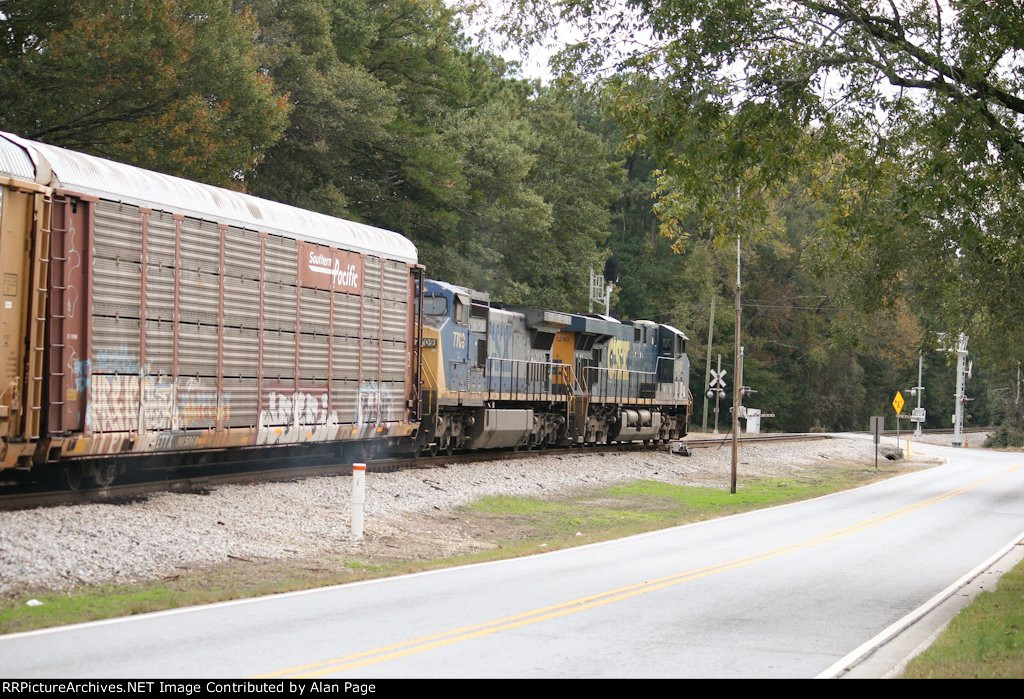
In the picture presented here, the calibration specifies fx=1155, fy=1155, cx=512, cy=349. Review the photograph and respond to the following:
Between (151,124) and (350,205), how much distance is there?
16.6 m

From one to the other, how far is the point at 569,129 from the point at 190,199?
157 feet

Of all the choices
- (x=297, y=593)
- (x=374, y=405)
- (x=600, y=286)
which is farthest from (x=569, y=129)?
(x=297, y=593)

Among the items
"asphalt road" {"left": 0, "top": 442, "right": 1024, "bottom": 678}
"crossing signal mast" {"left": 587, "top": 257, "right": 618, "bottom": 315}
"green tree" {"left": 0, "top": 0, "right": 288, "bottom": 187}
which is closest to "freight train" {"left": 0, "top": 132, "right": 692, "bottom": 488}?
"asphalt road" {"left": 0, "top": 442, "right": 1024, "bottom": 678}

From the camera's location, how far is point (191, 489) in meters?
17.7

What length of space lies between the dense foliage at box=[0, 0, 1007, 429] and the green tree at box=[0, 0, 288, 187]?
0.06 metres

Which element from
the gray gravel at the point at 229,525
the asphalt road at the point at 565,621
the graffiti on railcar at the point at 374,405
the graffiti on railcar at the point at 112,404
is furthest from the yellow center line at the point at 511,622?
the graffiti on railcar at the point at 374,405

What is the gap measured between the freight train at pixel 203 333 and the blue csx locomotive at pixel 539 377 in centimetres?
10

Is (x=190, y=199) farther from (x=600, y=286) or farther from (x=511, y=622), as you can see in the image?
(x=600, y=286)


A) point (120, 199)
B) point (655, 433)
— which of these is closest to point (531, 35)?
point (120, 199)

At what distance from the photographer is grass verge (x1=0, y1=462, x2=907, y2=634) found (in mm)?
11461

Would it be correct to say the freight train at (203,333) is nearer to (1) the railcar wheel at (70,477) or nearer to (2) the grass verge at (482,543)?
(1) the railcar wheel at (70,477)

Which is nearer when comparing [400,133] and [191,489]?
[191,489]

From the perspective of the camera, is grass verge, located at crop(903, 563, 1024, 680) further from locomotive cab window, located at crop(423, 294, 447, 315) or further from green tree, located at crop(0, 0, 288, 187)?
green tree, located at crop(0, 0, 288, 187)

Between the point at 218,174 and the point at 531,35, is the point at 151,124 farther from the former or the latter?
the point at 531,35
